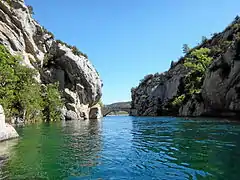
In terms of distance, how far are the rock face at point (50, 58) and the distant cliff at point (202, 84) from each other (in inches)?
1266

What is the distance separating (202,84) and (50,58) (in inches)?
1818

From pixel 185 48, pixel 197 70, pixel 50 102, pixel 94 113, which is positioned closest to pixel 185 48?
pixel 185 48

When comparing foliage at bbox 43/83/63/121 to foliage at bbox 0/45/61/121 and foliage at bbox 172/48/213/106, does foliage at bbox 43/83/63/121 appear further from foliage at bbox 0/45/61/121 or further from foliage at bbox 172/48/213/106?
foliage at bbox 172/48/213/106

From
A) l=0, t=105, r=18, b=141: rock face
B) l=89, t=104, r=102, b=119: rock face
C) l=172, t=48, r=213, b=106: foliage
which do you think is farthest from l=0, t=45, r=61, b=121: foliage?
l=172, t=48, r=213, b=106: foliage

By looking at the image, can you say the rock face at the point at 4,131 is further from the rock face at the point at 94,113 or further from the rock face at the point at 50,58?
the rock face at the point at 94,113

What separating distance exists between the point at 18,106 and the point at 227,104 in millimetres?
40726

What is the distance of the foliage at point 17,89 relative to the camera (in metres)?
36.1

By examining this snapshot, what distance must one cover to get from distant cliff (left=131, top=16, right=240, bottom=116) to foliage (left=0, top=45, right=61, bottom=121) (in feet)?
124

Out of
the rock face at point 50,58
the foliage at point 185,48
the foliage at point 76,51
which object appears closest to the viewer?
the rock face at point 50,58

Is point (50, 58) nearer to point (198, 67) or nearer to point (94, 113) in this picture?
point (94, 113)

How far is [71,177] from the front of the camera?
8086mm

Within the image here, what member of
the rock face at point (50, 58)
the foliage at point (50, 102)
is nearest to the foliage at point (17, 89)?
the foliage at point (50, 102)

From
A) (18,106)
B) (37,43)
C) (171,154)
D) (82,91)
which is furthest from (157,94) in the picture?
(171,154)

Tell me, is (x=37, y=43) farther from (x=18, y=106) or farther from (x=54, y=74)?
(x=18, y=106)
